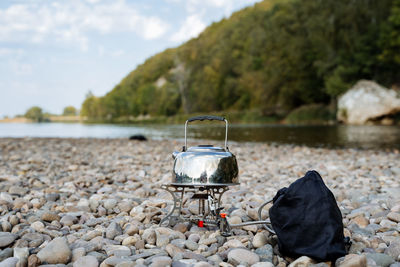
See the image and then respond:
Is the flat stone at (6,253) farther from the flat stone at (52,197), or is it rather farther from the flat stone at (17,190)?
the flat stone at (17,190)

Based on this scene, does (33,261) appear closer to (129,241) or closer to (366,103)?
(129,241)

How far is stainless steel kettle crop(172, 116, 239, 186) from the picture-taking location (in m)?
2.96

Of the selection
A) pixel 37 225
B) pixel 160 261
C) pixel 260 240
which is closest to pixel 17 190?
Answer: pixel 37 225

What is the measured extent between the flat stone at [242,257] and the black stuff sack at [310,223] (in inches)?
10.5

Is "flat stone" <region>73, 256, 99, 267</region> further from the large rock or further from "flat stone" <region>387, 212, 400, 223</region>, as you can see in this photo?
the large rock

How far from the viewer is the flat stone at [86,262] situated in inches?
102

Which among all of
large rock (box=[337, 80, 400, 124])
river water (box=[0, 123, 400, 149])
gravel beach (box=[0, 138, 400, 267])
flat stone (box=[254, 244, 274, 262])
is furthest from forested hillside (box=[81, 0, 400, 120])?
flat stone (box=[254, 244, 274, 262])

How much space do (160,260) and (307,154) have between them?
9.98 meters

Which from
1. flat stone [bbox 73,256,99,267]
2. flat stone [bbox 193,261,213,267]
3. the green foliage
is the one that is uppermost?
the green foliage

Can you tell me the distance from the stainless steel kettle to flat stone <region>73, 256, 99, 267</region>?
0.90 meters

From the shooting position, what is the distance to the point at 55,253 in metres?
2.69

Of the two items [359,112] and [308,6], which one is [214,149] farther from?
[308,6]

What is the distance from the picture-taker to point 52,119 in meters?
100

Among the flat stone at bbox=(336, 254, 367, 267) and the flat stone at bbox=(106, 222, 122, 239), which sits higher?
the flat stone at bbox=(336, 254, 367, 267)
